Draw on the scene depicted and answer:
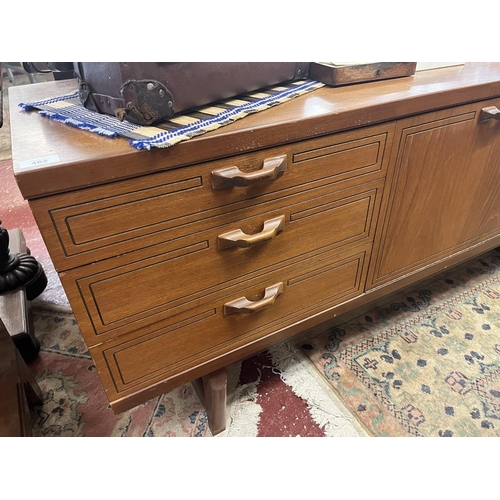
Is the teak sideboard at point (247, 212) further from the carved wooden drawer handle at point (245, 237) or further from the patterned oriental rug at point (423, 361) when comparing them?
the patterned oriental rug at point (423, 361)

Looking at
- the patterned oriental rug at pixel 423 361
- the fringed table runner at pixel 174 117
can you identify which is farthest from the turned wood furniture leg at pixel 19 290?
the patterned oriental rug at pixel 423 361

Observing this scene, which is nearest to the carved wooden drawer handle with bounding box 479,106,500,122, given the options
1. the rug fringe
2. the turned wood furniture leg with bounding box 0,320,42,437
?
the rug fringe

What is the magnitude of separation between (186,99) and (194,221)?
190 mm

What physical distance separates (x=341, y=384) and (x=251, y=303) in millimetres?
405

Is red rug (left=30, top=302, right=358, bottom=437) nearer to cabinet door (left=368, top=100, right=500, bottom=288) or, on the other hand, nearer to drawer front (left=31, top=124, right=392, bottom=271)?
cabinet door (left=368, top=100, right=500, bottom=288)

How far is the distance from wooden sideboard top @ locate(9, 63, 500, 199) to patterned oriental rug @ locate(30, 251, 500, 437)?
0.61 metres

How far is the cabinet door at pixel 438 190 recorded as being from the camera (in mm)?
736

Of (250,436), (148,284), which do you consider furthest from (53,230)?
(250,436)

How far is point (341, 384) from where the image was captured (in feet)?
3.05

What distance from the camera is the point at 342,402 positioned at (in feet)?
Answer: 2.91

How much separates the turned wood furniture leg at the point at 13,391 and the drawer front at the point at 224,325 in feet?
0.64

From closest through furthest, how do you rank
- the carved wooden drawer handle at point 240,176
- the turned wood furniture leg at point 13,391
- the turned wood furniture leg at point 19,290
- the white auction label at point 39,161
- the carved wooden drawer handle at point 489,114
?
the white auction label at point 39,161
the carved wooden drawer handle at point 240,176
the turned wood furniture leg at point 13,391
the carved wooden drawer handle at point 489,114
the turned wood furniture leg at point 19,290

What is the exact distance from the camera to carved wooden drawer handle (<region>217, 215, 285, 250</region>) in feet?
1.94

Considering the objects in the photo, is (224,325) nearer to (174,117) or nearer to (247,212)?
(247,212)
